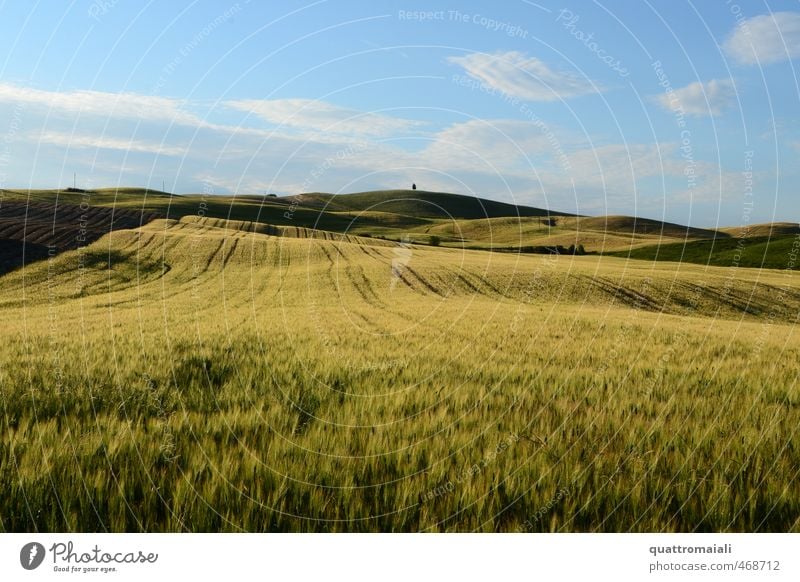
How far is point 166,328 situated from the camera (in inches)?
462

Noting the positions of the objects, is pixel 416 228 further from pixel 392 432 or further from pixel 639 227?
pixel 392 432

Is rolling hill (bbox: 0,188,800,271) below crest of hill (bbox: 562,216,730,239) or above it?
below

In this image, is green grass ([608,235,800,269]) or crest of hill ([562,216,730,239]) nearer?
green grass ([608,235,800,269])

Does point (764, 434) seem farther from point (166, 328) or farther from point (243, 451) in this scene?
point (166, 328)
